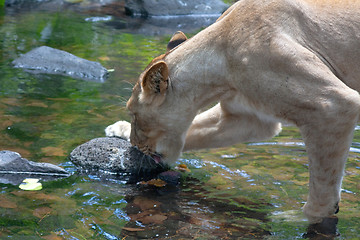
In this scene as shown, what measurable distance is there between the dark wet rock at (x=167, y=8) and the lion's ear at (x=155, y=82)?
41.1 feet

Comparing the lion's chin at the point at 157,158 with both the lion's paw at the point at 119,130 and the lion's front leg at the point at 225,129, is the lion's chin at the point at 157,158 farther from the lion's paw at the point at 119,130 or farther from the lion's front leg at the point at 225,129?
the lion's paw at the point at 119,130

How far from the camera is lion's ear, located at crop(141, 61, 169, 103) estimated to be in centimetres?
484

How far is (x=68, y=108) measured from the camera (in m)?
7.79

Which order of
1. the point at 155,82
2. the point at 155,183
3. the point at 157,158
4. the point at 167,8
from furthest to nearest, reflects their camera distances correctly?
the point at 167,8, the point at 155,183, the point at 157,158, the point at 155,82

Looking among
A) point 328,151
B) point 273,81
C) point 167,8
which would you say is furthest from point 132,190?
point 167,8

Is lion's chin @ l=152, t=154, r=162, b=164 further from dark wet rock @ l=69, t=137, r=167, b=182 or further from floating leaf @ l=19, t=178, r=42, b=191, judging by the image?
floating leaf @ l=19, t=178, r=42, b=191

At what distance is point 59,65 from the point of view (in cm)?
999

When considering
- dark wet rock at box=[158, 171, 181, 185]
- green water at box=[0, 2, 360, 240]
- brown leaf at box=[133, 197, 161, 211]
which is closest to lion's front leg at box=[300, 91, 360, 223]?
green water at box=[0, 2, 360, 240]

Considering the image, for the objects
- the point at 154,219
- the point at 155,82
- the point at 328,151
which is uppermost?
the point at 155,82

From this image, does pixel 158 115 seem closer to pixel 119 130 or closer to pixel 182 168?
pixel 182 168

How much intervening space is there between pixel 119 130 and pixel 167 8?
11349mm

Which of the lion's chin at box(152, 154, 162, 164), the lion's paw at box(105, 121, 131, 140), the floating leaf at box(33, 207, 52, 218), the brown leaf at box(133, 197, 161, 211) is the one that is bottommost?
the floating leaf at box(33, 207, 52, 218)

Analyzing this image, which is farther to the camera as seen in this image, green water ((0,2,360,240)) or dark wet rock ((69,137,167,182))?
dark wet rock ((69,137,167,182))

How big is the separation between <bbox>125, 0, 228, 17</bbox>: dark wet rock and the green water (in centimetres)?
866
